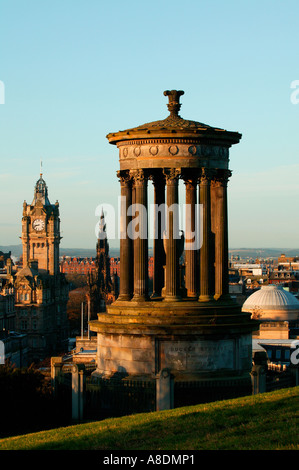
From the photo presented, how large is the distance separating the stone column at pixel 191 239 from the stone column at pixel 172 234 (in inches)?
59.2

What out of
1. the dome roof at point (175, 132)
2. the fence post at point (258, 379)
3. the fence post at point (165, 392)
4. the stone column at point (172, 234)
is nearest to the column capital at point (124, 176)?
the dome roof at point (175, 132)

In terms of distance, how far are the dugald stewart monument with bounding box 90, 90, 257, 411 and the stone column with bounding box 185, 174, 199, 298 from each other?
4 centimetres

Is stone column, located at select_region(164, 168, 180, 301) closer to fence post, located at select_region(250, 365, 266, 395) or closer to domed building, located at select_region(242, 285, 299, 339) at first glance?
fence post, located at select_region(250, 365, 266, 395)

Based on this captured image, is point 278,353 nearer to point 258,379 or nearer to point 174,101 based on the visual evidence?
point 174,101

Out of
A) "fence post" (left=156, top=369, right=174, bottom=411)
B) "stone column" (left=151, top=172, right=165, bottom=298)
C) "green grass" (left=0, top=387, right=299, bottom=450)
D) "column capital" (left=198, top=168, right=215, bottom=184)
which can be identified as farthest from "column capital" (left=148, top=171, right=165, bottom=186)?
"green grass" (left=0, top=387, right=299, bottom=450)

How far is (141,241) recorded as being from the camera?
134ft

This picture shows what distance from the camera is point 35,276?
193250 mm

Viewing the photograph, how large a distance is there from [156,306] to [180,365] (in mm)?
2357

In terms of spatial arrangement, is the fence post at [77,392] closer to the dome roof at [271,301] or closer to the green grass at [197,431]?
the green grass at [197,431]

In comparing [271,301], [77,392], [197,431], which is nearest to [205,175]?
[77,392]

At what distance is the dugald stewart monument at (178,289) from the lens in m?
39.6
